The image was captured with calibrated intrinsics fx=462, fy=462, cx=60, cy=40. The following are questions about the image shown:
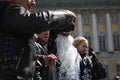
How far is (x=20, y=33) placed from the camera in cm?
247

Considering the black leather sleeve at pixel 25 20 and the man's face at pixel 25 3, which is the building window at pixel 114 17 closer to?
the man's face at pixel 25 3

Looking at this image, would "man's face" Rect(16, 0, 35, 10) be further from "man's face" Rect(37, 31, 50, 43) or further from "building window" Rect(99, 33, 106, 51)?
"building window" Rect(99, 33, 106, 51)

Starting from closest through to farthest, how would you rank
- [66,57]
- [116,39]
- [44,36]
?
Answer: [44,36]
[66,57]
[116,39]

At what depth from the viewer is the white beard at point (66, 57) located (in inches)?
169

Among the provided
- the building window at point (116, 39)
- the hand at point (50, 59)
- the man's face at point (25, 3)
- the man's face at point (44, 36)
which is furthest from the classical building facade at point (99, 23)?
the man's face at point (25, 3)

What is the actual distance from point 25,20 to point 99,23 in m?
38.5

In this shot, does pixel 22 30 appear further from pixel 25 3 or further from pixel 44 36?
pixel 44 36

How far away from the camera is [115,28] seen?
40.4 meters

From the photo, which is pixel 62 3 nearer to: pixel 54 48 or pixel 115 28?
pixel 115 28

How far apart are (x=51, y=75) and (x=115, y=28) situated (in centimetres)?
3725

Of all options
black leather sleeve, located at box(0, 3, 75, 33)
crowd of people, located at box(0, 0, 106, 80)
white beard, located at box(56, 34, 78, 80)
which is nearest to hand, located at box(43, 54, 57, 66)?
crowd of people, located at box(0, 0, 106, 80)

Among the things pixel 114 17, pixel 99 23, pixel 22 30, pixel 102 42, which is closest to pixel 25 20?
pixel 22 30

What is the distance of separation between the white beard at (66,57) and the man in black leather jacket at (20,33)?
175 cm

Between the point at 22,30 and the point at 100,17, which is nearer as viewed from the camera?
the point at 22,30
